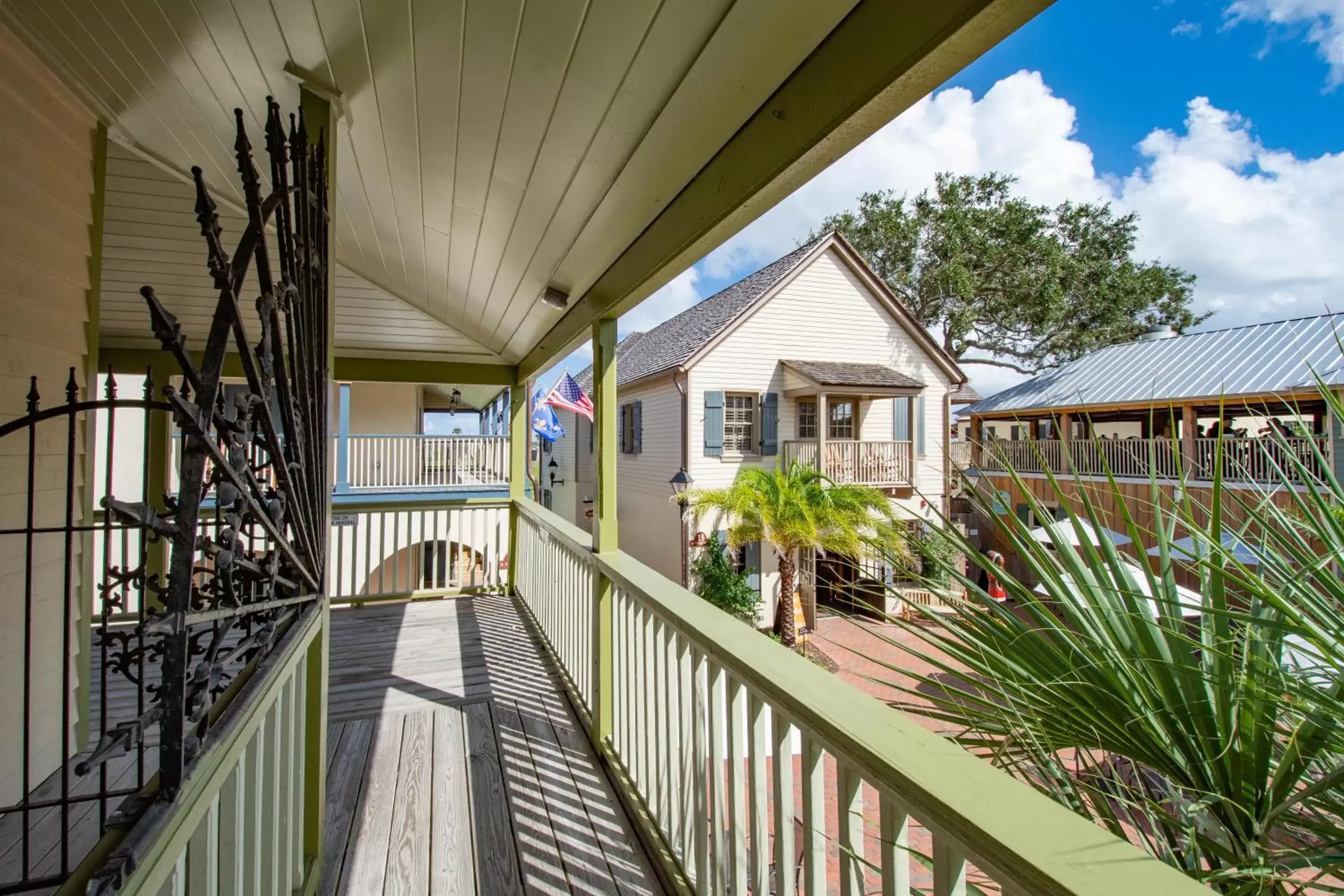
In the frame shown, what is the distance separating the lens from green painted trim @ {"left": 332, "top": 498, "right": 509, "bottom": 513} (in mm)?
5199

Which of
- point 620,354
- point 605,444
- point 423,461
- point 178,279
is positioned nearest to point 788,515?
point 423,461

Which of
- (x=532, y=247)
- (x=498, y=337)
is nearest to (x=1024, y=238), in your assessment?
(x=498, y=337)

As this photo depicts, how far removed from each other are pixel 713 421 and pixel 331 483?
28.0 feet

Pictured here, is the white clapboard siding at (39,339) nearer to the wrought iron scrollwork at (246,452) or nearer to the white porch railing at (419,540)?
the wrought iron scrollwork at (246,452)

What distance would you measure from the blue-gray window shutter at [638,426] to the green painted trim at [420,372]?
6.79 metres

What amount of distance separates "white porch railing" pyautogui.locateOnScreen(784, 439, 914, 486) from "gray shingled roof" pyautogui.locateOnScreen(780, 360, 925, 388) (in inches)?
41.5

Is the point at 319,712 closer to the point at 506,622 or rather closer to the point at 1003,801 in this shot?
the point at 1003,801

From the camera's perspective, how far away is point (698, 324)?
39.7ft

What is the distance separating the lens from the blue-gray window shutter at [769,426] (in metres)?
10.9

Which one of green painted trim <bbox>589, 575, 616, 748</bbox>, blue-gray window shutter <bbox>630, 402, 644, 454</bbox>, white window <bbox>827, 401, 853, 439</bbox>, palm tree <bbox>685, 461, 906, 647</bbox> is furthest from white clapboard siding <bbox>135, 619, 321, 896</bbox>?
white window <bbox>827, 401, 853, 439</bbox>

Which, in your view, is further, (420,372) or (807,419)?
(807,419)

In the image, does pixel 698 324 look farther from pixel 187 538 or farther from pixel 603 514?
pixel 187 538

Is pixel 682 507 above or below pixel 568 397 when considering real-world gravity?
below

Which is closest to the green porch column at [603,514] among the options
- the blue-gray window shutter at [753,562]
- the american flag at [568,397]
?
the blue-gray window shutter at [753,562]
